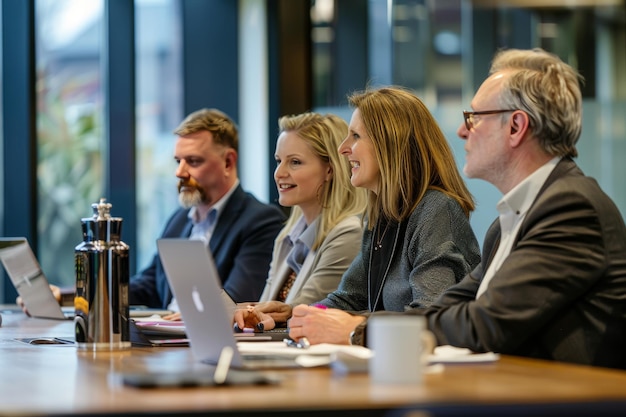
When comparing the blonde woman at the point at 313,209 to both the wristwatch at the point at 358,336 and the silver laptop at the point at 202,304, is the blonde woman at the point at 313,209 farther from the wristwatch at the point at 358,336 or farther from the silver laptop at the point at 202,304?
the silver laptop at the point at 202,304

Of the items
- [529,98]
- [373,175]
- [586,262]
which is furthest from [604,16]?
[586,262]

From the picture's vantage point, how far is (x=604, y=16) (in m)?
4.87

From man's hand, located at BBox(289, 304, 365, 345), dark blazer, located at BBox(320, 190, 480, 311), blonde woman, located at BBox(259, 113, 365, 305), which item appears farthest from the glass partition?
man's hand, located at BBox(289, 304, 365, 345)

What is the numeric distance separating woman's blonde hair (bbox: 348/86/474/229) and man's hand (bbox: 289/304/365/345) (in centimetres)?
73

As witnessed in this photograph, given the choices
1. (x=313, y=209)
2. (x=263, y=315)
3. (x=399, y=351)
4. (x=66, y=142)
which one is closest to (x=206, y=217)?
(x=313, y=209)

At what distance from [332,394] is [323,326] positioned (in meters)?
0.90

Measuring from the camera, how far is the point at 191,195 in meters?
4.89

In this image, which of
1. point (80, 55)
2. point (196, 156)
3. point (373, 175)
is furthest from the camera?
point (80, 55)

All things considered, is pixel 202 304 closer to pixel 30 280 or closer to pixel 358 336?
pixel 358 336

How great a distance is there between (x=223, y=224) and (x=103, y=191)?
1.45m

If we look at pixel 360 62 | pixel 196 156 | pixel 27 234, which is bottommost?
pixel 27 234

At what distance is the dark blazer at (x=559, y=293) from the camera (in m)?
2.18

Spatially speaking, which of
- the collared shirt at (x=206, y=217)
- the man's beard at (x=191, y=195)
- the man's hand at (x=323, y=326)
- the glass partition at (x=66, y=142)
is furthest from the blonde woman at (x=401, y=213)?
the glass partition at (x=66, y=142)

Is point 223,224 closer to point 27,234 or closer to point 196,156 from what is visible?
point 196,156
